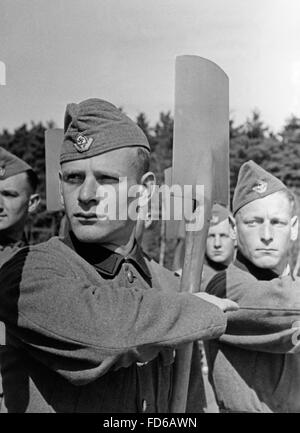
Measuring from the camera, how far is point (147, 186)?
172cm

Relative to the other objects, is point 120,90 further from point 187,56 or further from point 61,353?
point 61,353

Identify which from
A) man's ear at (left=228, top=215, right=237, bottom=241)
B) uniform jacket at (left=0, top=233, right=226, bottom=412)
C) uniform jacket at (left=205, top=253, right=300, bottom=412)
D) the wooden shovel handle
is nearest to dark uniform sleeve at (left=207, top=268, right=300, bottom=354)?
uniform jacket at (left=205, top=253, right=300, bottom=412)

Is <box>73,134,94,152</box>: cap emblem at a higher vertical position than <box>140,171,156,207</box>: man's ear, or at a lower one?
higher

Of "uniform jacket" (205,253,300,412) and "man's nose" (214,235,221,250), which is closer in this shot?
"uniform jacket" (205,253,300,412)

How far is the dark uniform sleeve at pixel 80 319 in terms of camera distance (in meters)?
1.44

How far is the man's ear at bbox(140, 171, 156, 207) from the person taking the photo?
171 cm

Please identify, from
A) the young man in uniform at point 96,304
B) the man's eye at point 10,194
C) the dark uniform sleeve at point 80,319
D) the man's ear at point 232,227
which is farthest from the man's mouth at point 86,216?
the man's ear at point 232,227

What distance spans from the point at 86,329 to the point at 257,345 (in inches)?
30.0

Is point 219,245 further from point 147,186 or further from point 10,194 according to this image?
point 10,194

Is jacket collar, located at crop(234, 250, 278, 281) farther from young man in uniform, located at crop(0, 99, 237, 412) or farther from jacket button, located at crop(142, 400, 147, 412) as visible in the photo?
jacket button, located at crop(142, 400, 147, 412)

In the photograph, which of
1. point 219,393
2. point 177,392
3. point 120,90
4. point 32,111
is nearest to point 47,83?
point 32,111

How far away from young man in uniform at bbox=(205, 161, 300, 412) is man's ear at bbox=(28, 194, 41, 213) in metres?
0.60

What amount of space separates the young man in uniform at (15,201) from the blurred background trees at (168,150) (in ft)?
0.07
